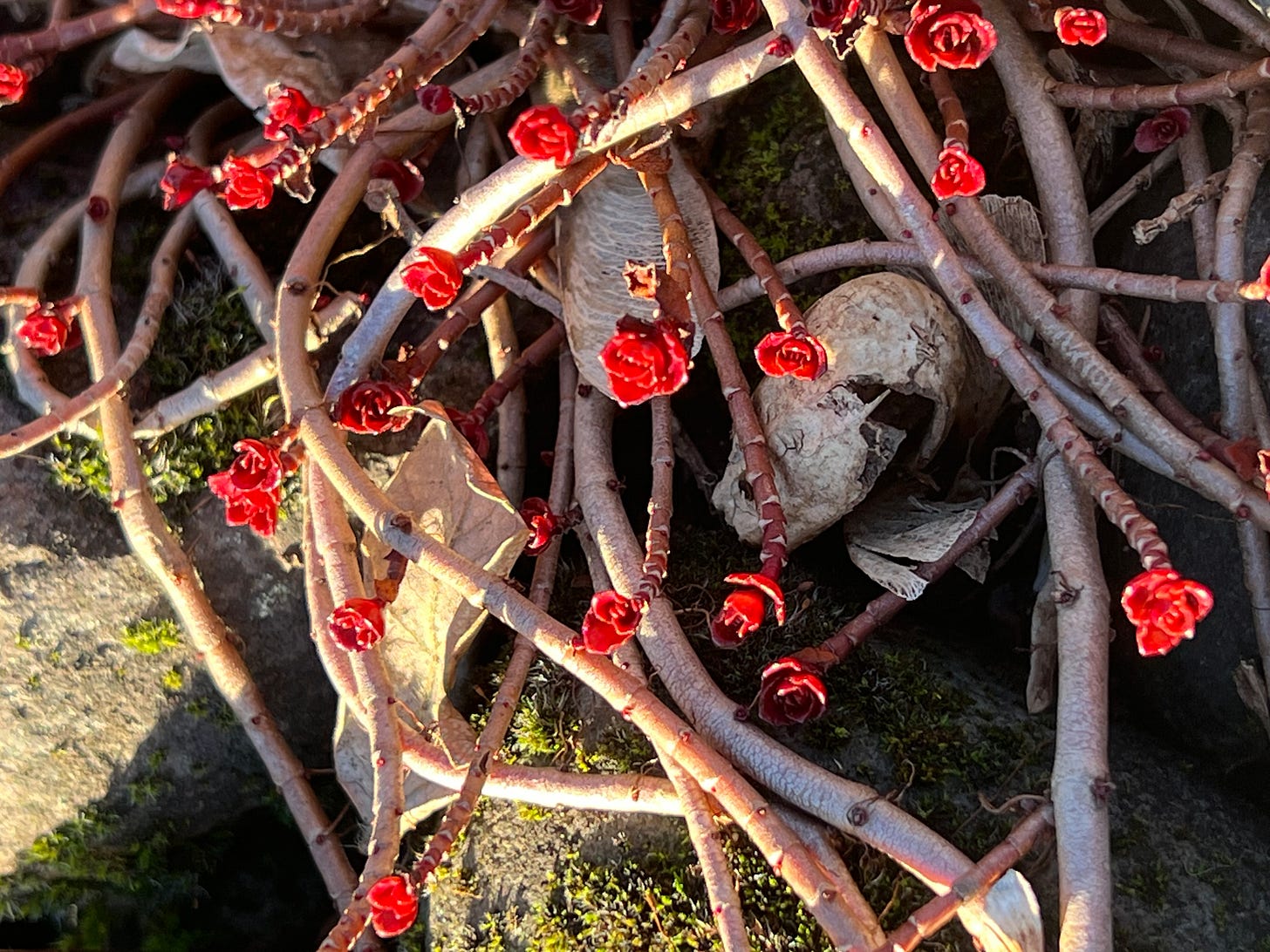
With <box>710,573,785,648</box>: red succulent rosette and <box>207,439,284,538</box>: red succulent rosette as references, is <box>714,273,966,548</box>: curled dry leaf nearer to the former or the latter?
<box>710,573,785,648</box>: red succulent rosette

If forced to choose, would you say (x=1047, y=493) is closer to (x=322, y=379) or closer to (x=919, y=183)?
(x=919, y=183)

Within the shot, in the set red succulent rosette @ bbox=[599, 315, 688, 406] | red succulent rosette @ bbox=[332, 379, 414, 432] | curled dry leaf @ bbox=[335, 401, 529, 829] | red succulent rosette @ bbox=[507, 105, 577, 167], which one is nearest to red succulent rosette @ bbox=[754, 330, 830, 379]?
red succulent rosette @ bbox=[599, 315, 688, 406]

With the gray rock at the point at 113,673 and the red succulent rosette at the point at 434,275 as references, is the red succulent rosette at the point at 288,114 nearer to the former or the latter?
the red succulent rosette at the point at 434,275

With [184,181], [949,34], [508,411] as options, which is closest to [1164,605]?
[949,34]

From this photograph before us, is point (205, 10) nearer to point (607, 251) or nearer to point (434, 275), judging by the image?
point (434, 275)

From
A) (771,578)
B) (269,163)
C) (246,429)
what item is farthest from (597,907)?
(269,163)

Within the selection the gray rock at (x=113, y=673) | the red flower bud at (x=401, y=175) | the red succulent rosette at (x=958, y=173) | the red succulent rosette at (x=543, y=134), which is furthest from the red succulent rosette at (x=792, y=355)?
the gray rock at (x=113, y=673)
